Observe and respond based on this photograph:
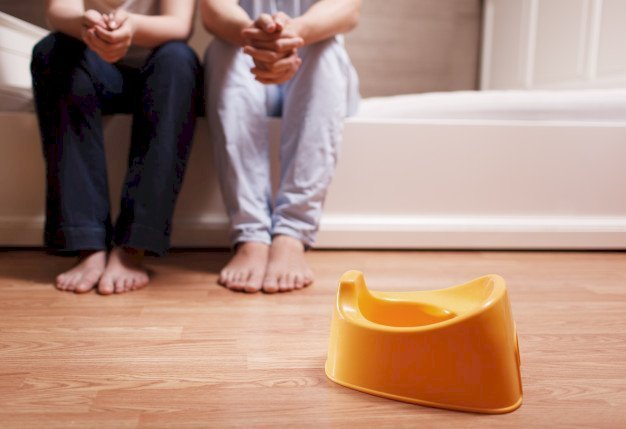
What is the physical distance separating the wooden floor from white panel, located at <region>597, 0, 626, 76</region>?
1.15 meters

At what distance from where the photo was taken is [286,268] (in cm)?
88

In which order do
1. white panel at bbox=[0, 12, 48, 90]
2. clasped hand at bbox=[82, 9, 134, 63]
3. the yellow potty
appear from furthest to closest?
white panel at bbox=[0, 12, 48, 90] → clasped hand at bbox=[82, 9, 134, 63] → the yellow potty

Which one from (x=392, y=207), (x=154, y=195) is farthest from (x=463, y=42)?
(x=154, y=195)

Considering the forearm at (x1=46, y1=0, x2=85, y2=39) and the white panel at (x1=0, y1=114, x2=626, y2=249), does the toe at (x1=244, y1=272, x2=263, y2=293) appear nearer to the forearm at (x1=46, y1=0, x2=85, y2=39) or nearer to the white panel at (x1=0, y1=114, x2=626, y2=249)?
the white panel at (x1=0, y1=114, x2=626, y2=249)

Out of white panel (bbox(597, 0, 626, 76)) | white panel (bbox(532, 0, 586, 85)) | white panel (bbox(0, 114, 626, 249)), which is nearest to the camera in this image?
white panel (bbox(0, 114, 626, 249))

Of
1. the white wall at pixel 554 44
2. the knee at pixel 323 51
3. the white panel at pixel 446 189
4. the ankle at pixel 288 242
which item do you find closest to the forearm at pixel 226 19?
the knee at pixel 323 51

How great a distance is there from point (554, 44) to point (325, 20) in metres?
1.68

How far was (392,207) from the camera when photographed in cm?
120

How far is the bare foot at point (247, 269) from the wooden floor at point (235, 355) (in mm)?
22

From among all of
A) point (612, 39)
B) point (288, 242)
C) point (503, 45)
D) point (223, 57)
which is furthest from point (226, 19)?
point (503, 45)

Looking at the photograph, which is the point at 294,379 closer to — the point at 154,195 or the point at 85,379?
the point at 85,379

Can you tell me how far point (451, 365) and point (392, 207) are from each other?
2.46 feet

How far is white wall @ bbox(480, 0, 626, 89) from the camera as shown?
1.88 meters

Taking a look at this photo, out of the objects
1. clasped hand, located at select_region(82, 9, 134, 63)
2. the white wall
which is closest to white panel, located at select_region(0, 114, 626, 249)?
clasped hand, located at select_region(82, 9, 134, 63)
